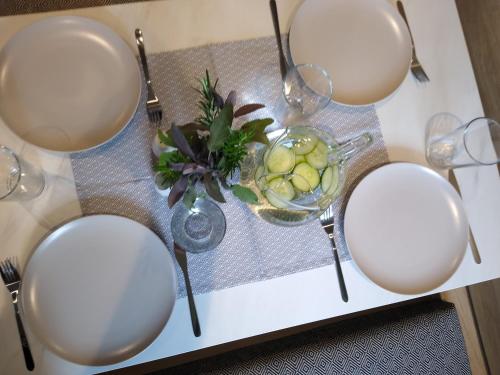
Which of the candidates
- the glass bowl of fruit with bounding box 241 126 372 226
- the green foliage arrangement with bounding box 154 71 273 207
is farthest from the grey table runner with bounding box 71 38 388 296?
the green foliage arrangement with bounding box 154 71 273 207

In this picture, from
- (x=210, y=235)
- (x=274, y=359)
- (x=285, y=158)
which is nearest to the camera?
(x=285, y=158)

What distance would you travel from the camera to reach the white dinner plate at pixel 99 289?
0.70m

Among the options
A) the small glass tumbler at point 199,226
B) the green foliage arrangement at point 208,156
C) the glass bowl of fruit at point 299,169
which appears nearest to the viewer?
the green foliage arrangement at point 208,156

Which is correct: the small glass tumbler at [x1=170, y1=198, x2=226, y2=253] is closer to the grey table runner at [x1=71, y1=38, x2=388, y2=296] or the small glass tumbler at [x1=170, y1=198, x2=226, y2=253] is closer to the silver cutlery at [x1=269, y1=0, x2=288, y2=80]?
the grey table runner at [x1=71, y1=38, x2=388, y2=296]

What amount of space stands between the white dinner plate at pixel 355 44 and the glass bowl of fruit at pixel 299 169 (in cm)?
20

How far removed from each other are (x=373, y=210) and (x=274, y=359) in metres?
0.45

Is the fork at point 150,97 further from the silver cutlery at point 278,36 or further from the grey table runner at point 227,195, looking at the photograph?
the silver cutlery at point 278,36

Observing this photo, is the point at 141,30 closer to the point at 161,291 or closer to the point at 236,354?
the point at 161,291

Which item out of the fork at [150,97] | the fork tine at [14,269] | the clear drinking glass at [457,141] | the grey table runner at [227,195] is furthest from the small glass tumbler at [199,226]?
the clear drinking glass at [457,141]

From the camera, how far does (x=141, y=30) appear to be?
0.83 m

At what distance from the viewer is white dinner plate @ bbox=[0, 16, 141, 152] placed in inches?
29.5

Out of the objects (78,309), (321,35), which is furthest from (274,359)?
(321,35)

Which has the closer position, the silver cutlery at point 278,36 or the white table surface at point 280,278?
the white table surface at point 280,278

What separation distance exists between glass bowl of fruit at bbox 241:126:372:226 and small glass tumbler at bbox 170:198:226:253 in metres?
0.11
